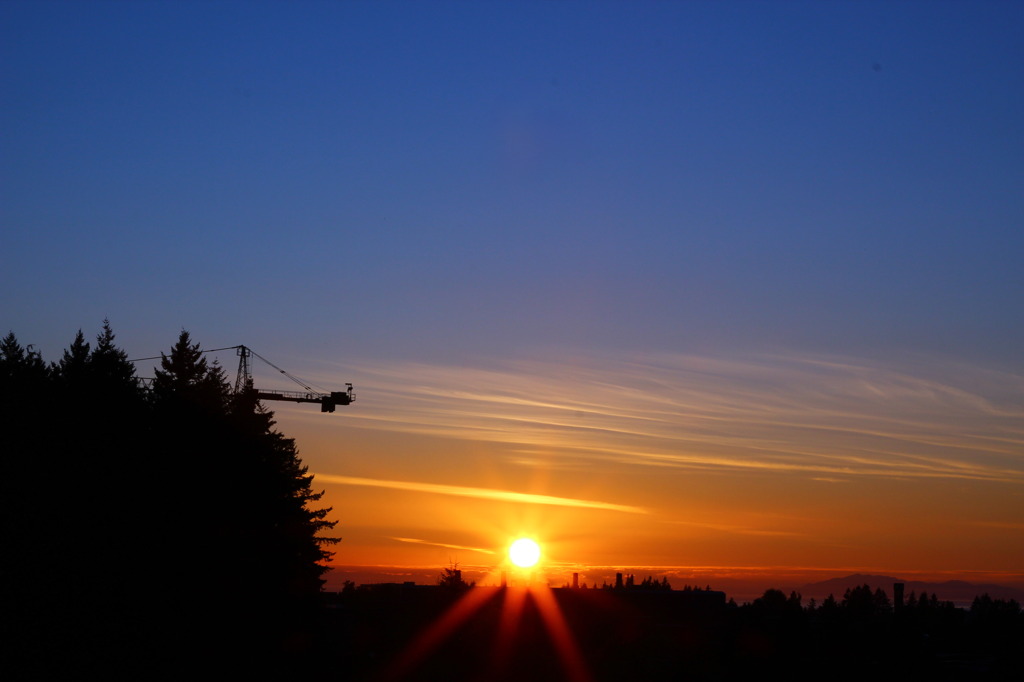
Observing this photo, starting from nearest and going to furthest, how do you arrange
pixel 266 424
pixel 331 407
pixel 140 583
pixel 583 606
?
1. pixel 140 583
2. pixel 266 424
3. pixel 583 606
4. pixel 331 407

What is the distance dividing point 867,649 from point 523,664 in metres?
20.8

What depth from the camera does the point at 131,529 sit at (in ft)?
132

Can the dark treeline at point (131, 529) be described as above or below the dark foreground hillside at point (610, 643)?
above

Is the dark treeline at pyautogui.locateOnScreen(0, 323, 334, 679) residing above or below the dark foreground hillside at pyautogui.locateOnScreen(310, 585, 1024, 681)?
above

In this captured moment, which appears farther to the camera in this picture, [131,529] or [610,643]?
[610,643]

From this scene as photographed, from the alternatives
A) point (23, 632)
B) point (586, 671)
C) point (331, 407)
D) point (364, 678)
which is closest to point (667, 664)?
point (586, 671)

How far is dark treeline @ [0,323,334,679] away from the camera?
3672cm

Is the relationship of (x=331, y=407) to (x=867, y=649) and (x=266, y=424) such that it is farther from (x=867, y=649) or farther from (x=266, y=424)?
(x=867, y=649)

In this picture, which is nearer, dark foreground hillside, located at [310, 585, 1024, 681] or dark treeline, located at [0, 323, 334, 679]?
dark treeline, located at [0, 323, 334, 679]

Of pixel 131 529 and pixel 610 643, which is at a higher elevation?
pixel 131 529

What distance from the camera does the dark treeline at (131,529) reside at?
36.7 m

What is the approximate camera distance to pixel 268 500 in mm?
48875

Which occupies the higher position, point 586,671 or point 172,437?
point 172,437

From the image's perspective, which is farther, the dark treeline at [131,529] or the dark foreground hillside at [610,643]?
the dark foreground hillside at [610,643]
